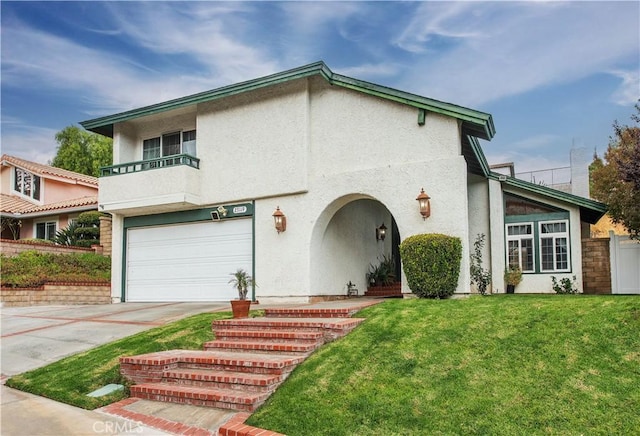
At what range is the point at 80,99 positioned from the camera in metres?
25.6

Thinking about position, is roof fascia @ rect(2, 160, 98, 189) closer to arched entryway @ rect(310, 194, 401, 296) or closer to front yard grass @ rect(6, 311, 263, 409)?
arched entryway @ rect(310, 194, 401, 296)

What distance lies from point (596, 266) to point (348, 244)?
23.3 ft

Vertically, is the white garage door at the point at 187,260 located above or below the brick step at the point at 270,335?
above

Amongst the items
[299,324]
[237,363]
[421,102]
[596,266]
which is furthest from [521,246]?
[237,363]

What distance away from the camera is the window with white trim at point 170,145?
661 inches

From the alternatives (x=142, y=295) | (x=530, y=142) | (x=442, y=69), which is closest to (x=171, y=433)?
(x=142, y=295)

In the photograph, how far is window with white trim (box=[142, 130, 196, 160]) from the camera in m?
16.8

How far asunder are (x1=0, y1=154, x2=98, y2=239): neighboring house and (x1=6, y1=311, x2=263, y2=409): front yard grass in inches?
575

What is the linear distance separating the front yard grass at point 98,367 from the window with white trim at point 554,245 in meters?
9.76

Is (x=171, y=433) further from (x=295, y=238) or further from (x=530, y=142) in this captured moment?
(x=530, y=142)

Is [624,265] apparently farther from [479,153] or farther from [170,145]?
[170,145]

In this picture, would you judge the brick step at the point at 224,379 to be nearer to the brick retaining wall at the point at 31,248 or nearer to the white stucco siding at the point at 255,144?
the white stucco siding at the point at 255,144

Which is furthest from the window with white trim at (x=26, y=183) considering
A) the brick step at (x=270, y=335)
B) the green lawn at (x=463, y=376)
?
the brick step at (x=270, y=335)

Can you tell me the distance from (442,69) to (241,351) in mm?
13808
